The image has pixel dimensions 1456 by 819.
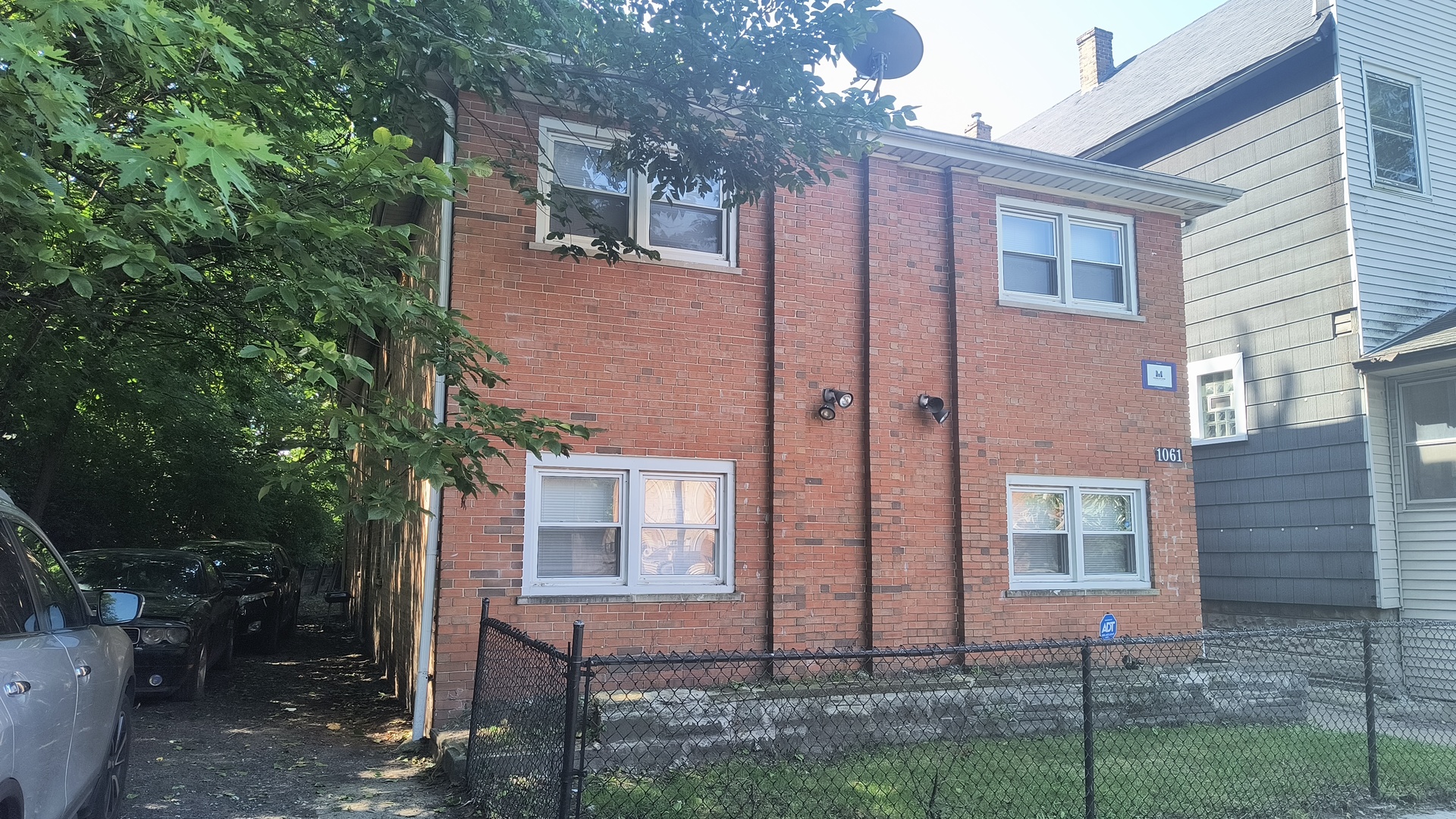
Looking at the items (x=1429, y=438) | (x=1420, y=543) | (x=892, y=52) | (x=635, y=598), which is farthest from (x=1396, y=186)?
(x=635, y=598)

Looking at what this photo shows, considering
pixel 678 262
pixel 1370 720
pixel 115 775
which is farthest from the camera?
pixel 678 262

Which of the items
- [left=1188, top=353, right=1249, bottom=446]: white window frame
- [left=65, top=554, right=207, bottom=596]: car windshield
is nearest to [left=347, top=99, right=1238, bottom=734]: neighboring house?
[left=65, top=554, right=207, bottom=596]: car windshield

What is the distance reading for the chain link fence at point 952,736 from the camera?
5340 millimetres

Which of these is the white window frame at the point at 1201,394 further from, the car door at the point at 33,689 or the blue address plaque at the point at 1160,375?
the car door at the point at 33,689

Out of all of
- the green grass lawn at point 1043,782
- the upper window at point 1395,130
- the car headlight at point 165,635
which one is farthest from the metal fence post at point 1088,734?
the upper window at point 1395,130


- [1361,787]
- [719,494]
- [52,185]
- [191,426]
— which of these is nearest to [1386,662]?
[1361,787]

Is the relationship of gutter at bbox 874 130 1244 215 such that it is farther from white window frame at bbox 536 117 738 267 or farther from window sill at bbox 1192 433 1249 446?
window sill at bbox 1192 433 1249 446

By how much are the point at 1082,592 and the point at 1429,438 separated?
18.5ft

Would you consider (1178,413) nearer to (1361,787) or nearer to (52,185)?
(1361,787)

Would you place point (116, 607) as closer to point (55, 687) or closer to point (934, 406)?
point (55, 687)

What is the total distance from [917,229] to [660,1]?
11.8ft

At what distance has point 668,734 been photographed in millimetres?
6992

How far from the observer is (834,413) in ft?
29.7

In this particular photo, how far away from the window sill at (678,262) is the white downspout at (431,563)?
0.75m
